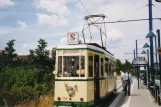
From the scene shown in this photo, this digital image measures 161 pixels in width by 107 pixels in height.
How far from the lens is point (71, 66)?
1416 cm

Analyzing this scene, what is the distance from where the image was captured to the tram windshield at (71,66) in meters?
14.1

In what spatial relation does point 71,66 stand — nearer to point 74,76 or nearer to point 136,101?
point 74,76

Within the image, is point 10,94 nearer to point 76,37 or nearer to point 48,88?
point 48,88

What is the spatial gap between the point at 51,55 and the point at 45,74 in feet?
7.71

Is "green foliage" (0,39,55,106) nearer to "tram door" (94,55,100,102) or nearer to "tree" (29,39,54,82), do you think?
"tree" (29,39,54,82)

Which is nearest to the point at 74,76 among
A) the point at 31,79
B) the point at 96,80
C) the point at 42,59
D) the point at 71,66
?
the point at 71,66

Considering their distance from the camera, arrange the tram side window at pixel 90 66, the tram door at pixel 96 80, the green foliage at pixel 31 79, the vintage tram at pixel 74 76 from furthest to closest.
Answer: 1. the green foliage at pixel 31 79
2. the tram door at pixel 96 80
3. the tram side window at pixel 90 66
4. the vintage tram at pixel 74 76

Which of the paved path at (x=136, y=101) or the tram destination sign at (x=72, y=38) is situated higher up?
the tram destination sign at (x=72, y=38)

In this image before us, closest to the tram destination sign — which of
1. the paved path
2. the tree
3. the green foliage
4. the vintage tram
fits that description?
the vintage tram

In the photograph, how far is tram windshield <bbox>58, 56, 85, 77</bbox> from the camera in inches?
554

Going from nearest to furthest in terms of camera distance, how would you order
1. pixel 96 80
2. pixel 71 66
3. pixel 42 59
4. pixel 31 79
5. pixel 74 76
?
1. pixel 74 76
2. pixel 71 66
3. pixel 96 80
4. pixel 31 79
5. pixel 42 59

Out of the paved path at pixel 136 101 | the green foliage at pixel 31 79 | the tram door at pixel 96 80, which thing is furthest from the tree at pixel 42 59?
the tram door at pixel 96 80

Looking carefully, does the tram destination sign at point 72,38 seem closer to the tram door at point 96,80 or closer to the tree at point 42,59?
the tram door at point 96,80

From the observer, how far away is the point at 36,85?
32406 mm
